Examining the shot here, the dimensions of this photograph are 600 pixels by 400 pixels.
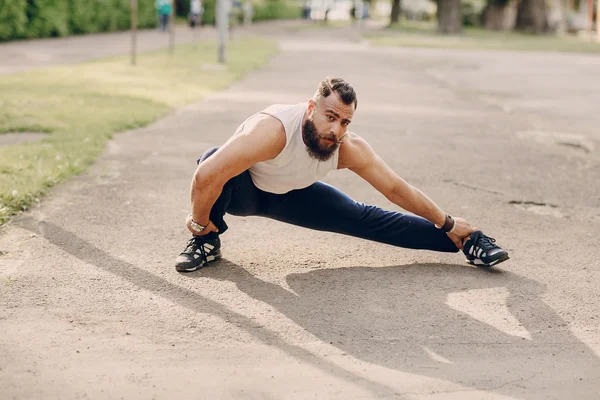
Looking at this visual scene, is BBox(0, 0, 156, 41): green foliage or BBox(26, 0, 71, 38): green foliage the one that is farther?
BBox(26, 0, 71, 38): green foliage

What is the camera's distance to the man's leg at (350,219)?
4.58 meters

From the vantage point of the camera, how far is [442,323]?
381 cm

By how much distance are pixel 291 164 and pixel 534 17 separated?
147ft

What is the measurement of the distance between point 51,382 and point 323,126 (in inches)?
71.8

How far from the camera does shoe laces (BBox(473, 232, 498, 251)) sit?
4609 mm

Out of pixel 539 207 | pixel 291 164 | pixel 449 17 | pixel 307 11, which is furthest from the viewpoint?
pixel 307 11

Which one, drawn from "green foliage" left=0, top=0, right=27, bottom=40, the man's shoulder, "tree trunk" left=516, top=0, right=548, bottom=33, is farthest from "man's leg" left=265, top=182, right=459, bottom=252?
"tree trunk" left=516, top=0, right=548, bottom=33

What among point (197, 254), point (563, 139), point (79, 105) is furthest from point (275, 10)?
point (197, 254)

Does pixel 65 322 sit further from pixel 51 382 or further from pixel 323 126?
pixel 323 126

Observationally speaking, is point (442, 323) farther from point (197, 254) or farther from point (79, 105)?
point (79, 105)

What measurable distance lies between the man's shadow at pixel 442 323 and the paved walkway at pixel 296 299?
0.04 ft

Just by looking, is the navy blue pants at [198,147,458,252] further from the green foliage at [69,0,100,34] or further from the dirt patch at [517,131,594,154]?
the green foliage at [69,0,100,34]

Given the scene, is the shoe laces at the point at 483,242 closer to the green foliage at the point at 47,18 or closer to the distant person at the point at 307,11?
the green foliage at the point at 47,18

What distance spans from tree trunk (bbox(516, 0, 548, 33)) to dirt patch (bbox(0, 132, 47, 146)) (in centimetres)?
4092
